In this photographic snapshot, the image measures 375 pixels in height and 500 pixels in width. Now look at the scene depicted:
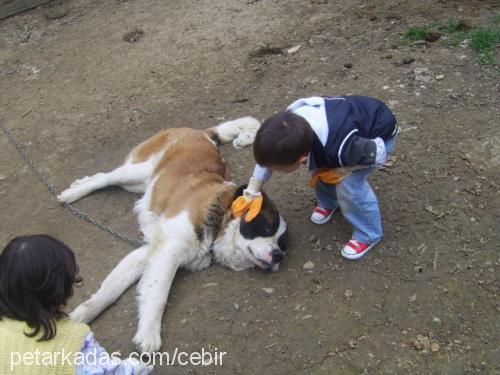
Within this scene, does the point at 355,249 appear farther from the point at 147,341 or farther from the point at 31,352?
the point at 31,352

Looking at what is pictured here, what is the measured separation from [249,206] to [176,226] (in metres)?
0.64

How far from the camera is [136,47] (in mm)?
7027

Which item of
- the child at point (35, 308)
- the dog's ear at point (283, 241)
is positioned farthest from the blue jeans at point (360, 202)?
the child at point (35, 308)

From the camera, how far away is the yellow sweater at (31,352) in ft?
7.65

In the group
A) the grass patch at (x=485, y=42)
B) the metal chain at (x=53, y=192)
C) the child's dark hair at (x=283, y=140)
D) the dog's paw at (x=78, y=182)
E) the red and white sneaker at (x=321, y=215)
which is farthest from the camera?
the grass patch at (x=485, y=42)

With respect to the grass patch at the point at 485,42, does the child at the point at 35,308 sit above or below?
above

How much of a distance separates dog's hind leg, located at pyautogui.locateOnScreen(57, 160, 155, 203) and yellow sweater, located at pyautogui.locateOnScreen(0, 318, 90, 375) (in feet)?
8.08

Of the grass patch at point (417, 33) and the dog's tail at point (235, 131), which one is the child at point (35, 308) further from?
the grass patch at point (417, 33)

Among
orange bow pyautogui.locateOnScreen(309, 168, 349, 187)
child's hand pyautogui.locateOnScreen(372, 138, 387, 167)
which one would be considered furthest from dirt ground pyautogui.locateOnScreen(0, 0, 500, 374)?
child's hand pyautogui.locateOnScreen(372, 138, 387, 167)

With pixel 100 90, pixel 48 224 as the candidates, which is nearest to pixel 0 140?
pixel 100 90

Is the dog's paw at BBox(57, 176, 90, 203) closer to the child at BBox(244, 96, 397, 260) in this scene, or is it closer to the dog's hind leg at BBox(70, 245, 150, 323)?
the dog's hind leg at BBox(70, 245, 150, 323)

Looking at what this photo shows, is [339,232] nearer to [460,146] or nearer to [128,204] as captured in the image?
[460,146]

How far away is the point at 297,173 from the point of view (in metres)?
4.75

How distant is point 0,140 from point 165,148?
2.13 metres
